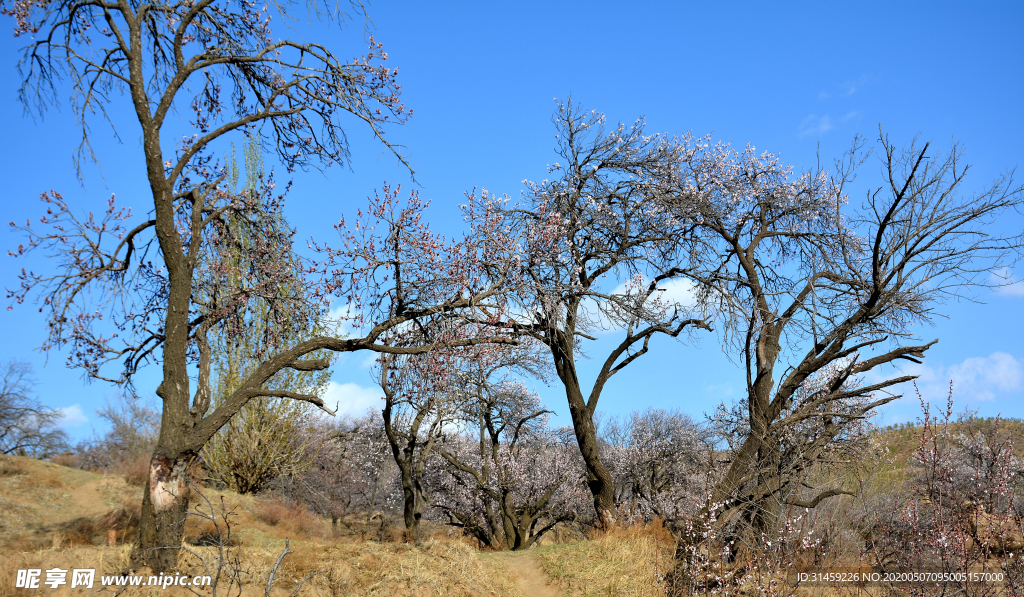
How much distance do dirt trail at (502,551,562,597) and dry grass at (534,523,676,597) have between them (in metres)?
0.12

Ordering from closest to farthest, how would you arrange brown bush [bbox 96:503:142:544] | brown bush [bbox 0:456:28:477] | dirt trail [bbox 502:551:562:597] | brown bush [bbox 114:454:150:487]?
dirt trail [bbox 502:551:562:597]
brown bush [bbox 96:503:142:544]
brown bush [bbox 0:456:28:477]
brown bush [bbox 114:454:150:487]

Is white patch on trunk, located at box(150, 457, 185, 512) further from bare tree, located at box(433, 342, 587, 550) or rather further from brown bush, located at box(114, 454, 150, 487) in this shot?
brown bush, located at box(114, 454, 150, 487)

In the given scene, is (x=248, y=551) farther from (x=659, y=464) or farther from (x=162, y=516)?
(x=659, y=464)

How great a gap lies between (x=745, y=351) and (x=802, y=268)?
2.13 meters

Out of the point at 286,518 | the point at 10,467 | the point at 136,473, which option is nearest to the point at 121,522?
the point at 286,518


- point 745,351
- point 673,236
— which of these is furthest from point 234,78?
point 745,351

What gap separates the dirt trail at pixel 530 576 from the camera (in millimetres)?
9844

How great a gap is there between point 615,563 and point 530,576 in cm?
152

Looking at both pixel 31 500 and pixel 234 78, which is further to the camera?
pixel 31 500

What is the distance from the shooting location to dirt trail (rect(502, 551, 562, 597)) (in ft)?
32.3

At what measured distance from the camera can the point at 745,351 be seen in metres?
10.5

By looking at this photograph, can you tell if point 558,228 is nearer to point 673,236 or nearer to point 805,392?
point 673,236

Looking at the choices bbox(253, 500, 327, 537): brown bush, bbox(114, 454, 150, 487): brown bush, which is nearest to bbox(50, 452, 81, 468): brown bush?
bbox(114, 454, 150, 487): brown bush

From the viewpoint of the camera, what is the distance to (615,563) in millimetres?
9984
